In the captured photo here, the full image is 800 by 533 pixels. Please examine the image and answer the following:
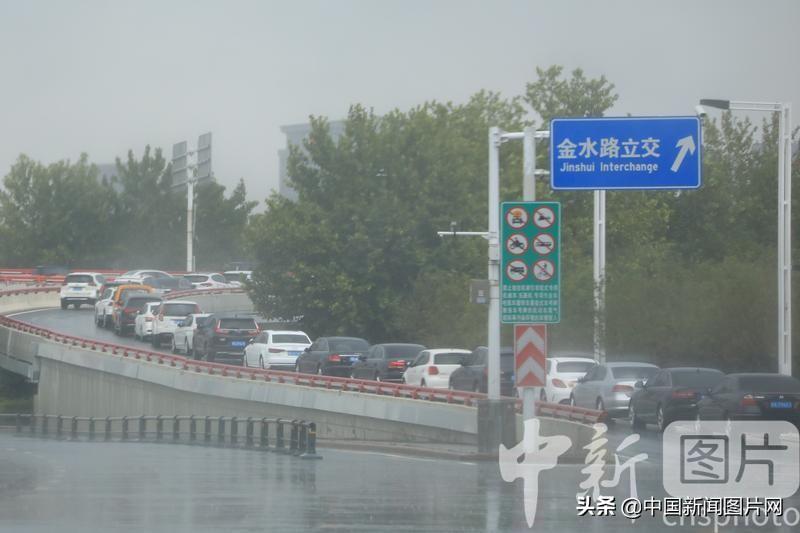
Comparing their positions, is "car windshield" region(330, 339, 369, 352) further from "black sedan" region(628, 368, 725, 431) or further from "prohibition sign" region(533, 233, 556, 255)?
"prohibition sign" region(533, 233, 556, 255)

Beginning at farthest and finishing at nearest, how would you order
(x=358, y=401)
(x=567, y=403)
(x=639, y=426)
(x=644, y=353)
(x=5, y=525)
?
(x=644, y=353)
(x=358, y=401)
(x=567, y=403)
(x=639, y=426)
(x=5, y=525)

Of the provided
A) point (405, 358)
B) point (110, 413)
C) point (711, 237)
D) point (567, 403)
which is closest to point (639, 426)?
point (567, 403)

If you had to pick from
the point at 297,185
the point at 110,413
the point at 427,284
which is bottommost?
the point at 110,413

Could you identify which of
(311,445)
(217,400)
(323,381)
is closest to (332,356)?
(323,381)

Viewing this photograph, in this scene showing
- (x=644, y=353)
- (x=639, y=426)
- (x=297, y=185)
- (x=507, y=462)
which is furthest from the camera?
(x=297, y=185)

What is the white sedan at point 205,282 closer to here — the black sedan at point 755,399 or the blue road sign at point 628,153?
the black sedan at point 755,399

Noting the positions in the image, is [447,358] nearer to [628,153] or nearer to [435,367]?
[435,367]

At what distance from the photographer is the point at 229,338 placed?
53500 mm

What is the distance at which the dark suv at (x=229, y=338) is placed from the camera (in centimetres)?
5347

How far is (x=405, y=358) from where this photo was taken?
44.7 meters

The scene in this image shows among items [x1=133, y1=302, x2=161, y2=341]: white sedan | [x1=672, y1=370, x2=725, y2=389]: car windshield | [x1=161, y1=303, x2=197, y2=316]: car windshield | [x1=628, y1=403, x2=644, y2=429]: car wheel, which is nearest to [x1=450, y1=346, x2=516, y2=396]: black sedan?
[x1=628, y1=403, x2=644, y2=429]: car wheel

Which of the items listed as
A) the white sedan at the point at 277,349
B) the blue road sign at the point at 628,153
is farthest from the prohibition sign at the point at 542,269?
the white sedan at the point at 277,349

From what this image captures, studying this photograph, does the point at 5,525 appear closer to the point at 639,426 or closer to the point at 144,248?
the point at 639,426

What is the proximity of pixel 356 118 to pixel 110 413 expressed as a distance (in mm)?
22308
